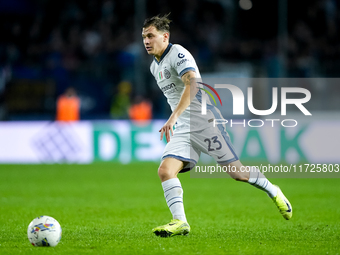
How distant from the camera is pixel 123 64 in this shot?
1666 cm

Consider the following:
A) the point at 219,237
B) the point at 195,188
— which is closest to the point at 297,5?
the point at 195,188

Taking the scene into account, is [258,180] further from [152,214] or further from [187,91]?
[152,214]

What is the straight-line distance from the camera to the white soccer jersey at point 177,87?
550 cm

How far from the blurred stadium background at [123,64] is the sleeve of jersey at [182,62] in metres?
8.62

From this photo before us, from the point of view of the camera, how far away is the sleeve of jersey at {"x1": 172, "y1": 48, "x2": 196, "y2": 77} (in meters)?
5.33

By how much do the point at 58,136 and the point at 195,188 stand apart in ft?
19.3

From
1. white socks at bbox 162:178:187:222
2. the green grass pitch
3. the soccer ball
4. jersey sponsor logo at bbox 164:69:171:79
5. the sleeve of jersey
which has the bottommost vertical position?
the green grass pitch

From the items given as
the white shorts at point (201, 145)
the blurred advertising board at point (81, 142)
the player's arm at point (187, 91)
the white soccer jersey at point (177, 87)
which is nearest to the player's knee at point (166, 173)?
the white shorts at point (201, 145)

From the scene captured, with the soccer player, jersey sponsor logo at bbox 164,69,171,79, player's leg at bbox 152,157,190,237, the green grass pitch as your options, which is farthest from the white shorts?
the green grass pitch

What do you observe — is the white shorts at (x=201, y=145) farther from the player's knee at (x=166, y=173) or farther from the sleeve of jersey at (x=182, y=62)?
the sleeve of jersey at (x=182, y=62)

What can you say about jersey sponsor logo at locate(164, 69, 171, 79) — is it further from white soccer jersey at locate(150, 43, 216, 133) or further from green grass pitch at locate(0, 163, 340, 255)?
green grass pitch at locate(0, 163, 340, 255)

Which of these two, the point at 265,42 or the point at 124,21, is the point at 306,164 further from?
the point at 124,21

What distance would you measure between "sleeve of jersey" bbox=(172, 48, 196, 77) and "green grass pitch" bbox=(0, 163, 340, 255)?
66.4 inches

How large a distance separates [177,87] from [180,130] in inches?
18.0
